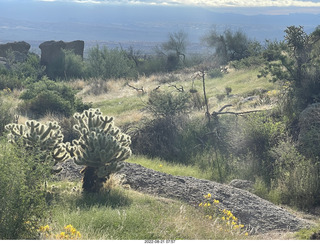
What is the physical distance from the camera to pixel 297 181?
10578mm

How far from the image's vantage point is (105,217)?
6.19 meters

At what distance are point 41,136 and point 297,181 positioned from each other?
6.06m

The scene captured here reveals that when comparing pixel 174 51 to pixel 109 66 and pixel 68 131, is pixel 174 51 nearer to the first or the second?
pixel 109 66

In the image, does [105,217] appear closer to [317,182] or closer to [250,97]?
[317,182]

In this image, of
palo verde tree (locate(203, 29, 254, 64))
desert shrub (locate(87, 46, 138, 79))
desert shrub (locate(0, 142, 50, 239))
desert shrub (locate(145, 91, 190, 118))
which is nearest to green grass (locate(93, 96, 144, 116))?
desert shrub (locate(145, 91, 190, 118))

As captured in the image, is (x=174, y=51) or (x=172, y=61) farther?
(x=174, y=51)

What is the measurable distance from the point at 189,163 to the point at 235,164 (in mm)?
1590

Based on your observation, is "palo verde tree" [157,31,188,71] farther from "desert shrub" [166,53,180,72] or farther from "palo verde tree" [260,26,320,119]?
"palo verde tree" [260,26,320,119]

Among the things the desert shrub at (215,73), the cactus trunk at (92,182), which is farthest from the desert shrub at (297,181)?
the desert shrub at (215,73)

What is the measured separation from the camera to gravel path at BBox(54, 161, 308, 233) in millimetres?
8125

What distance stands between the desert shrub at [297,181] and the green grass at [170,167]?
7.05ft

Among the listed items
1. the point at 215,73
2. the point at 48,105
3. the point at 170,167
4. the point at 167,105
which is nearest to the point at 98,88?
the point at 215,73

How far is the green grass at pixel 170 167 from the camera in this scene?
12542 mm

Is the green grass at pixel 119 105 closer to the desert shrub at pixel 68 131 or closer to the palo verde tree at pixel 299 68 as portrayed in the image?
the desert shrub at pixel 68 131
